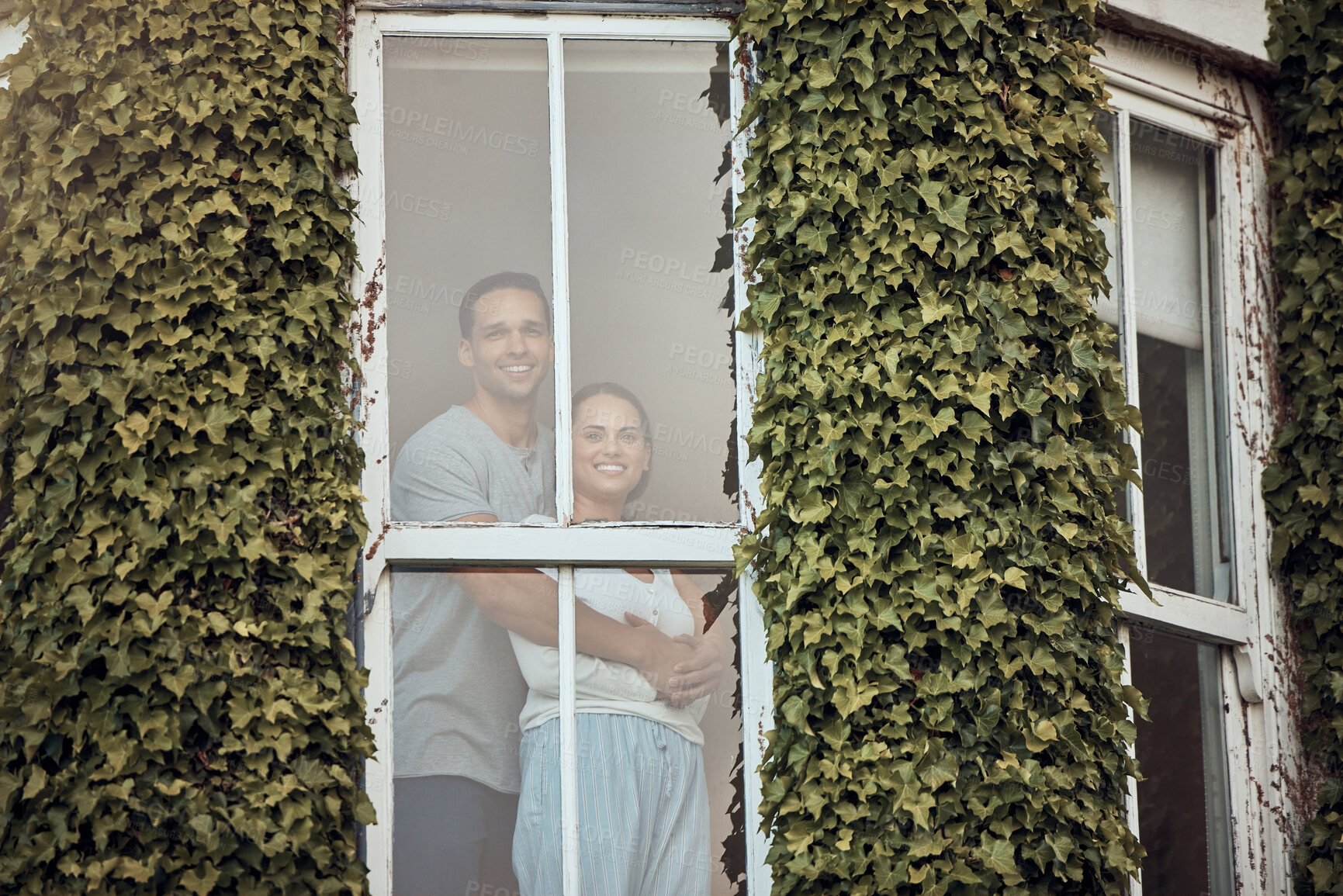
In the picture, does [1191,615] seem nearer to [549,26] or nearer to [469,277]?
[469,277]

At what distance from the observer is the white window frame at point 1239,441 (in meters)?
4.52

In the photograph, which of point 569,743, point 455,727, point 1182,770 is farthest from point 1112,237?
point 455,727

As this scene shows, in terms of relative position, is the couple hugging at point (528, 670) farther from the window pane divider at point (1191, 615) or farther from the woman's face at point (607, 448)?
the window pane divider at point (1191, 615)

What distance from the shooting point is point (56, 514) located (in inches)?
145

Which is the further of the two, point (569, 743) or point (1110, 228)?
point (1110, 228)

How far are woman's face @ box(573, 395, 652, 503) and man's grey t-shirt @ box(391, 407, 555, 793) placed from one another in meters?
0.08

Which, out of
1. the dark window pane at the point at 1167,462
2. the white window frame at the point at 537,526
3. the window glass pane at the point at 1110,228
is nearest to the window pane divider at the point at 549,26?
the white window frame at the point at 537,526

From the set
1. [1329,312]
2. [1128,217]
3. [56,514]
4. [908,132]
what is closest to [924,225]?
[908,132]

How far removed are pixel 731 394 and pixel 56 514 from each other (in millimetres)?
1820

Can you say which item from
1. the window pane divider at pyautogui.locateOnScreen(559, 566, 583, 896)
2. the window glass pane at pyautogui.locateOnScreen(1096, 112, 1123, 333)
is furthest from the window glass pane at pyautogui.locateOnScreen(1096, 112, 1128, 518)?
the window pane divider at pyautogui.locateOnScreen(559, 566, 583, 896)

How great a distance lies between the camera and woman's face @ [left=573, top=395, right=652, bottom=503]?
416 cm

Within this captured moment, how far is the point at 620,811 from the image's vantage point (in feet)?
13.1

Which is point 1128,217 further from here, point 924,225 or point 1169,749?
point 1169,749

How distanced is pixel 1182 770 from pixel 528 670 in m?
2.07
